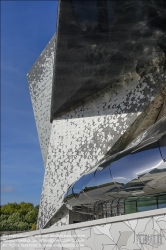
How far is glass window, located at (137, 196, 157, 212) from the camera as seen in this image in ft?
25.7

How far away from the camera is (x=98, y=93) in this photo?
52.0 feet

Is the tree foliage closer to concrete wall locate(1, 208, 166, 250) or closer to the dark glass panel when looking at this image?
the dark glass panel

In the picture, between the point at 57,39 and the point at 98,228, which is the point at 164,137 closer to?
the point at 98,228

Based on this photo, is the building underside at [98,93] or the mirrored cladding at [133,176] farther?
the building underside at [98,93]

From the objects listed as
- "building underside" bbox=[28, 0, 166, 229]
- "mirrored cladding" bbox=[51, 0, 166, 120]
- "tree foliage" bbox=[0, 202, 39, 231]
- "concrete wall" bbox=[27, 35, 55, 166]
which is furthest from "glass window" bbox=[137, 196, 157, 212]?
"tree foliage" bbox=[0, 202, 39, 231]

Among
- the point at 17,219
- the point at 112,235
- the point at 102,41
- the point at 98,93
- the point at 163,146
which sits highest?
the point at 102,41

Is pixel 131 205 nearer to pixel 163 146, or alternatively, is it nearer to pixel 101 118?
pixel 163 146

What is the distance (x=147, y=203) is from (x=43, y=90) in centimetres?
1195

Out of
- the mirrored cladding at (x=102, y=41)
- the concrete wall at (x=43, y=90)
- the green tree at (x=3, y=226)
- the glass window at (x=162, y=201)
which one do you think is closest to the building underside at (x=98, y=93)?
the mirrored cladding at (x=102, y=41)

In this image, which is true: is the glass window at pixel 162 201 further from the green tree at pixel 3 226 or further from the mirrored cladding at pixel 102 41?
the green tree at pixel 3 226

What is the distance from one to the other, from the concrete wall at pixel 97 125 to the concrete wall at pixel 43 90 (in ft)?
5.84

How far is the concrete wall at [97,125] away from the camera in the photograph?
14.1 metres

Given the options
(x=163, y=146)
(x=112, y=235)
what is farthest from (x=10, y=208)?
(x=163, y=146)

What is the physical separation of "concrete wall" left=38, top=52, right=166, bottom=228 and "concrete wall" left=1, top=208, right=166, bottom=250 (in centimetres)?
688
